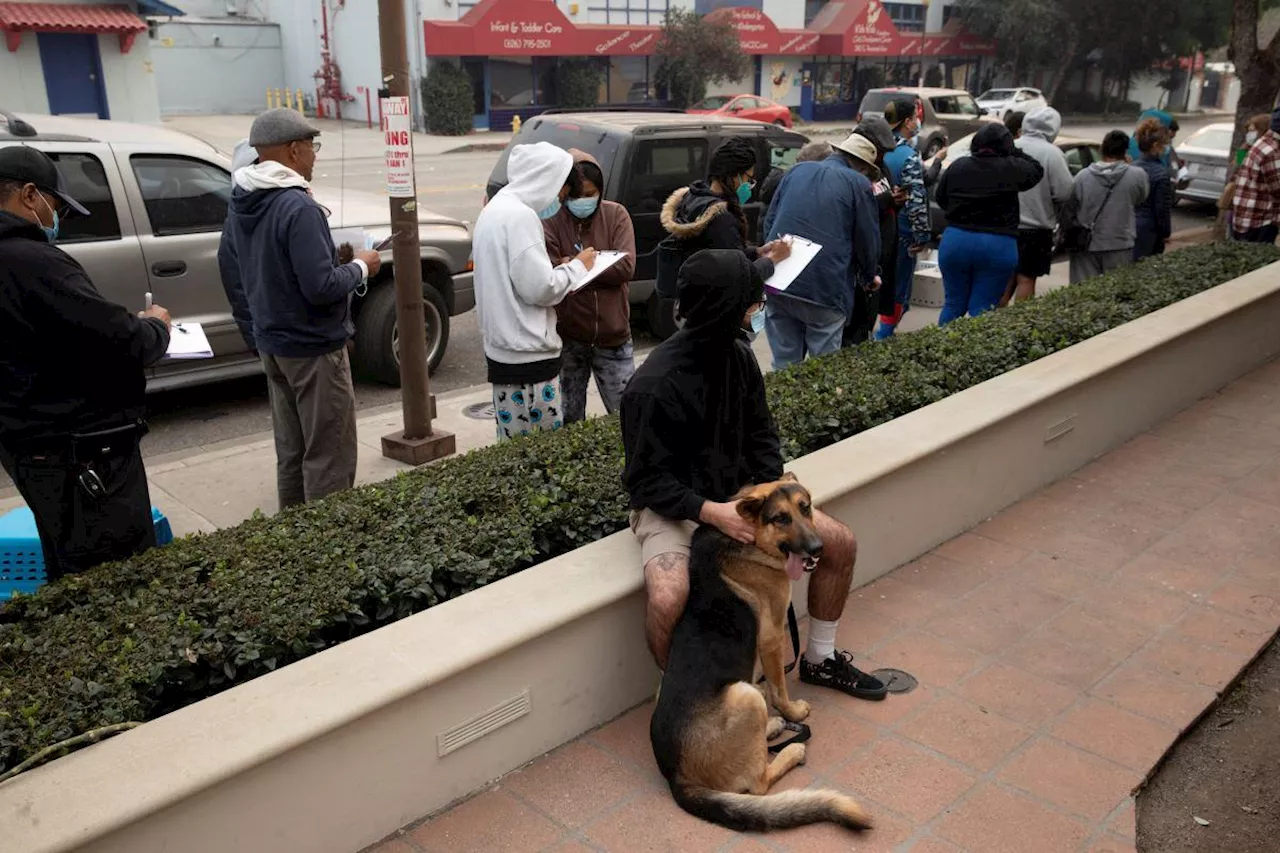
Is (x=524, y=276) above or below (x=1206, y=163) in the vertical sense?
above

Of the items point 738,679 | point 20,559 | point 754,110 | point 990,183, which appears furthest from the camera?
point 754,110

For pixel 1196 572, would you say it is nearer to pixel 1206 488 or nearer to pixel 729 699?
pixel 1206 488

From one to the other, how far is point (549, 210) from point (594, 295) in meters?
0.51

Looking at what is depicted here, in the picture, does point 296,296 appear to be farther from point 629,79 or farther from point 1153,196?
point 629,79

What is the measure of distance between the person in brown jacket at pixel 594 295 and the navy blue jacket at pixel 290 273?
111 centimetres

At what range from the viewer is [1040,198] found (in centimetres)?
841

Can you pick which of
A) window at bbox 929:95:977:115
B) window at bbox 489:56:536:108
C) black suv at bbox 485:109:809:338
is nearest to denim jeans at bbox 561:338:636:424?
black suv at bbox 485:109:809:338

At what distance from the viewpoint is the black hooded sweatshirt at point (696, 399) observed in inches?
139

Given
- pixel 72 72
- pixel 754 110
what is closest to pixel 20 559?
pixel 72 72

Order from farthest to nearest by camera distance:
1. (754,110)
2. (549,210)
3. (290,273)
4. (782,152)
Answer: (754,110)
(782,152)
(549,210)
(290,273)

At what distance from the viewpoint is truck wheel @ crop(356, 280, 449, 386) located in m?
7.79

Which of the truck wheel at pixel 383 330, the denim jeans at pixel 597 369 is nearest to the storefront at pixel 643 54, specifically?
the truck wheel at pixel 383 330

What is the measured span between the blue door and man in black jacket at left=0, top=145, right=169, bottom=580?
2358 cm

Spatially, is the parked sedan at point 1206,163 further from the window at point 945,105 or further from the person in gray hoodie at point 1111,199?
the window at point 945,105
